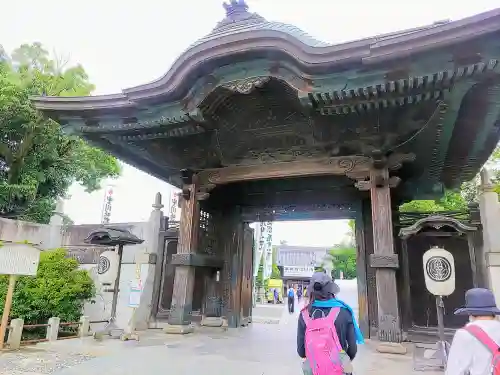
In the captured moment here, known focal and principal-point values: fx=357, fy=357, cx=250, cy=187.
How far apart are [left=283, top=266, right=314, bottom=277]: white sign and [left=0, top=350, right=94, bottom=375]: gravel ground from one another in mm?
35189

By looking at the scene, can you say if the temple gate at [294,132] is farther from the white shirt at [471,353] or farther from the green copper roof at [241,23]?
the white shirt at [471,353]

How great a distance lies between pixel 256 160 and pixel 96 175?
42.0 ft

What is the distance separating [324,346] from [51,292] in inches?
339

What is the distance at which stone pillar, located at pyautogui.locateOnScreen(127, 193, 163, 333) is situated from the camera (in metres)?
8.53

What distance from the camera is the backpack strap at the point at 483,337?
6.02 feet

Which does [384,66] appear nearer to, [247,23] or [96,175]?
[247,23]

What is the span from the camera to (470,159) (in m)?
6.89

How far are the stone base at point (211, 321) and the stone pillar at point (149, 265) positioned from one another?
138 centimetres

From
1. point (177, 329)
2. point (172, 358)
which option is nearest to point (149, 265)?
point (177, 329)

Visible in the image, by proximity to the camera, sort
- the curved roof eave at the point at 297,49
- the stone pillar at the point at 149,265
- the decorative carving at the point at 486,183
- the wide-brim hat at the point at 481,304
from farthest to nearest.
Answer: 1. the stone pillar at the point at 149,265
2. the decorative carving at the point at 486,183
3. the curved roof eave at the point at 297,49
4. the wide-brim hat at the point at 481,304

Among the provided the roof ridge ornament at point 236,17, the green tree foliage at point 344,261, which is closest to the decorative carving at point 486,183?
the roof ridge ornament at point 236,17

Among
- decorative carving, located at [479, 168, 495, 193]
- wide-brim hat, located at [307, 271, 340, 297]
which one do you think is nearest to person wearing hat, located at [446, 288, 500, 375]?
→ wide-brim hat, located at [307, 271, 340, 297]

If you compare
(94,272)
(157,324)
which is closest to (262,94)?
(157,324)

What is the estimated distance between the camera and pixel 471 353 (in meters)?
1.87
